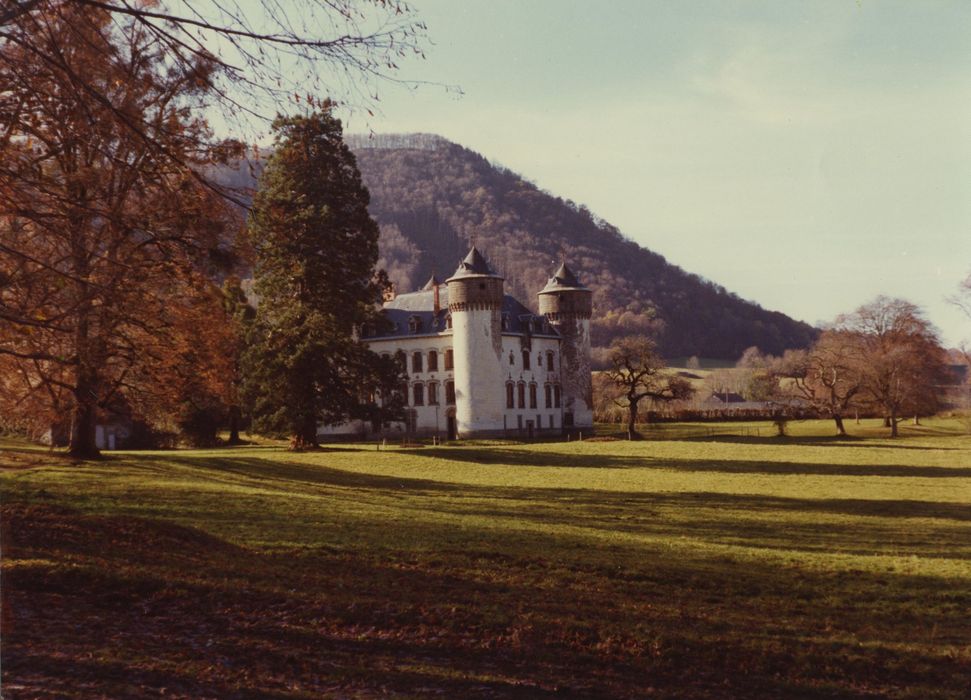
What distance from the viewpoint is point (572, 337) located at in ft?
241

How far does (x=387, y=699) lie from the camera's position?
6812 millimetres

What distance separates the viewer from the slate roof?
70.0m

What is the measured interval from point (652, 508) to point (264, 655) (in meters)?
16.2

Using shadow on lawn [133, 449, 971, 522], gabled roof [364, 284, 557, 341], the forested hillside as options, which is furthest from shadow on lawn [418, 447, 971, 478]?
the forested hillside

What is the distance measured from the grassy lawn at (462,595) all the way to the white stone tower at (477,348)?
39.5 meters

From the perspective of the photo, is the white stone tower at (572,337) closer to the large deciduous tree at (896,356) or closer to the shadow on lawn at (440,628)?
the large deciduous tree at (896,356)

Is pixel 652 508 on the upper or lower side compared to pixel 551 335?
lower

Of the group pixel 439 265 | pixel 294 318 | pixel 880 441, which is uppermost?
pixel 439 265

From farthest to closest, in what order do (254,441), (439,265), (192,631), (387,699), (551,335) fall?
(439,265) → (551,335) → (254,441) → (192,631) → (387,699)

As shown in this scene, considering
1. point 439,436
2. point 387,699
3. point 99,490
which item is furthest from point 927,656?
point 439,436

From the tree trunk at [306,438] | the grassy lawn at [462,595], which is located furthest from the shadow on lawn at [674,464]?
the grassy lawn at [462,595]

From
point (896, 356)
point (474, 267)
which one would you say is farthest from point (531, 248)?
point (896, 356)

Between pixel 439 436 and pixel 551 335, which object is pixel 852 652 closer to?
pixel 439 436

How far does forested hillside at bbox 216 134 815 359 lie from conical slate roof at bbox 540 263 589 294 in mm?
3134
